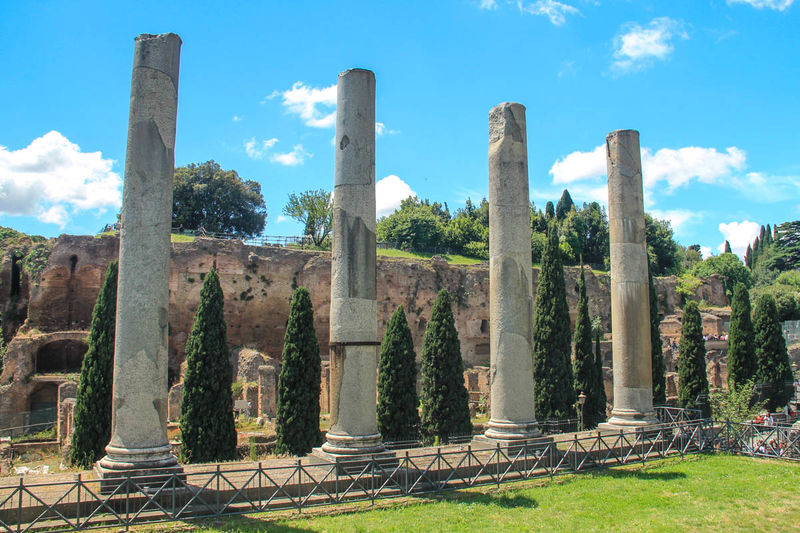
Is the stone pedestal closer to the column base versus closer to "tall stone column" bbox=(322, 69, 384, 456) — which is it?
"tall stone column" bbox=(322, 69, 384, 456)

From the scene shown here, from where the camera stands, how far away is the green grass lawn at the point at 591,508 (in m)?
9.07

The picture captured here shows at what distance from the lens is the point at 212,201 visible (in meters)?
56.1

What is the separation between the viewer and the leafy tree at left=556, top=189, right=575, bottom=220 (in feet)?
247

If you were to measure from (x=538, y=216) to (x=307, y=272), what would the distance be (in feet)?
123

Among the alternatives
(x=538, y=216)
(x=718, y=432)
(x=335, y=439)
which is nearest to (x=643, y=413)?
(x=718, y=432)

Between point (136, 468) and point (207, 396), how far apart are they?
8.80 m

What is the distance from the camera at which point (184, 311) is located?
3694cm

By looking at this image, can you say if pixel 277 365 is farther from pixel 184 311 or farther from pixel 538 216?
pixel 538 216

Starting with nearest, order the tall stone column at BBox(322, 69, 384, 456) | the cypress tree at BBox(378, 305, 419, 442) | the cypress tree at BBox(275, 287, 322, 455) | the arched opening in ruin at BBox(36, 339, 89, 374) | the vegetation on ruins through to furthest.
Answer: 1. the tall stone column at BBox(322, 69, 384, 456)
2. the cypress tree at BBox(275, 287, 322, 455)
3. the cypress tree at BBox(378, 305, 419, 442)
4. the vegetation on ruins
5. the arched opening in ruin at BBox(36, 339, 89, 374)

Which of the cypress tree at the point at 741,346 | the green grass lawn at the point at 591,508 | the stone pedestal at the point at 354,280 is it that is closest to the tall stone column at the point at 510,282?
the green grass lawn at the point at 591,508

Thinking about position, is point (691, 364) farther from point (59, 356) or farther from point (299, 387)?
point (59, 356)

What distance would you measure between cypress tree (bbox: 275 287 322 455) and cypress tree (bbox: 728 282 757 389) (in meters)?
18.6

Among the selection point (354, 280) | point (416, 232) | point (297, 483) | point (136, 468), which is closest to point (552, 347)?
point (354, 280)

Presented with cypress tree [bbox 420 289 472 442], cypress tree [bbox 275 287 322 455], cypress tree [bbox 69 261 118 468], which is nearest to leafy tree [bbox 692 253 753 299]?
cypress tree [bbox 420 289 472 442]
